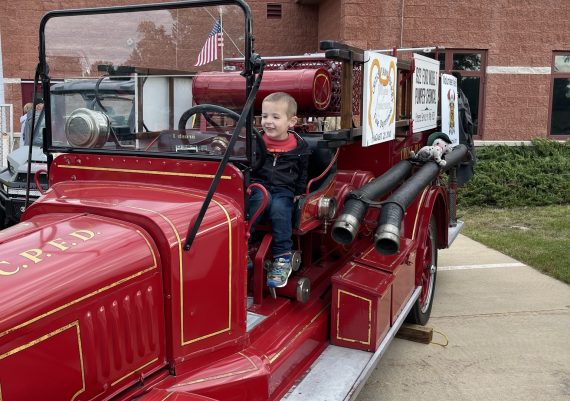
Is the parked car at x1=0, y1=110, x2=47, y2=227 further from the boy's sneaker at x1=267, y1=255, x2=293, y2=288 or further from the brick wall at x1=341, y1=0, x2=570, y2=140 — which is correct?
the brick wall at x1=341, y1=0, x2=570, y2=140

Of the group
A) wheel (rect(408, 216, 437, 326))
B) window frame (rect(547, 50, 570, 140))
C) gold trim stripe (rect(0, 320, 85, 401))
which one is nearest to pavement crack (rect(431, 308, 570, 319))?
wheel (rect(408, 216, 437, 326))

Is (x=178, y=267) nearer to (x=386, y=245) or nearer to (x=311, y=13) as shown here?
(x=386, y=245)

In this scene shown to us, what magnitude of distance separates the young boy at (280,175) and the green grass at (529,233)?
3832 mm

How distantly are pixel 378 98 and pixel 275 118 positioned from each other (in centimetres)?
87

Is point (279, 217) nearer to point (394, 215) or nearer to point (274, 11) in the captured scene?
point (394, 215)

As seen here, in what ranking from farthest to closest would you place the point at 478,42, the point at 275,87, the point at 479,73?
the point at 479,73, the point at 478,42, the point at 275,87

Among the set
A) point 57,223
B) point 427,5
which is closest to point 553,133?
point 427,5

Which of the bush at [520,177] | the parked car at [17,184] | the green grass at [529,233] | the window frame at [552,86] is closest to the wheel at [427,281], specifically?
the green grass at [529,233]

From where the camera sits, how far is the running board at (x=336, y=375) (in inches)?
102

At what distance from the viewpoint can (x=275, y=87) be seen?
3.66 metres

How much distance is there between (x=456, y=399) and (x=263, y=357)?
4.91 feet

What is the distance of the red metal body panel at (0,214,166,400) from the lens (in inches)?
64.1

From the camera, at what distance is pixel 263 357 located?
2504mm

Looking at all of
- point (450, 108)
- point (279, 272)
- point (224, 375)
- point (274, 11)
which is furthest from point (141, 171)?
point (274, 11)
